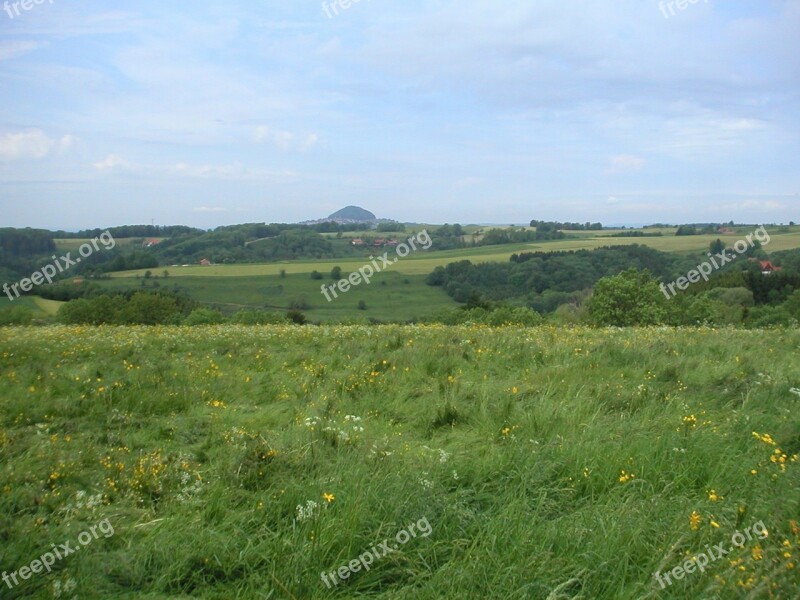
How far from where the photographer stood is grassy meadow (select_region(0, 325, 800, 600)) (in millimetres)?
3578

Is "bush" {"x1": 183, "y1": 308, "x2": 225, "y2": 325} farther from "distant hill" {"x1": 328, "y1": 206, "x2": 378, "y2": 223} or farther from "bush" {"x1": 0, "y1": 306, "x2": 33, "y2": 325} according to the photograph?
"distant hill" {"x1": 328, "y1": 206, "x2": 378, "y2": 223}

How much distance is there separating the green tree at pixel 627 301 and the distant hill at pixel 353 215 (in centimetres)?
6420

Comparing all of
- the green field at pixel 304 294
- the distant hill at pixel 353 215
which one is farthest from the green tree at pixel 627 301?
the distant hill at pixel 353 215

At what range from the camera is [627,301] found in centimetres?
3638

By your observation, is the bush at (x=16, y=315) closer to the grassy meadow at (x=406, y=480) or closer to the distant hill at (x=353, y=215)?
the grassy meadow at (x=406, y=480)

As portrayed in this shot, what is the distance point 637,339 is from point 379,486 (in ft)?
27.2

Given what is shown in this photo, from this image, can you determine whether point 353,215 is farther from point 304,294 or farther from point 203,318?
point 203,318

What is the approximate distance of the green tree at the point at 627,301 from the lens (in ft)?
115

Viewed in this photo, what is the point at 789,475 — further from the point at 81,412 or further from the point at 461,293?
the point at 461,293

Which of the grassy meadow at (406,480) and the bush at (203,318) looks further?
the bush at (203,318)

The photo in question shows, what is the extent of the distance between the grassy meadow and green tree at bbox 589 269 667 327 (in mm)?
27986

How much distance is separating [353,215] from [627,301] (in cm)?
6892

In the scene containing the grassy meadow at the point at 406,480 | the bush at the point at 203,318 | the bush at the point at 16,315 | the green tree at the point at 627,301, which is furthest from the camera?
the green tree at the point at 627,301

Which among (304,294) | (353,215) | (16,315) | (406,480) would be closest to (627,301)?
(16,315)
